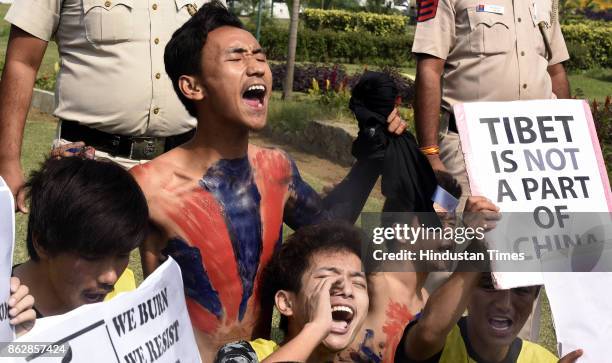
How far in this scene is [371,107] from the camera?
393 centimetres

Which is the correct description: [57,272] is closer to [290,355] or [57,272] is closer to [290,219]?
[290,355]

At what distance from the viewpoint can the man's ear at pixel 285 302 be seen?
313 centimetres

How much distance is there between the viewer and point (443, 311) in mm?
2986

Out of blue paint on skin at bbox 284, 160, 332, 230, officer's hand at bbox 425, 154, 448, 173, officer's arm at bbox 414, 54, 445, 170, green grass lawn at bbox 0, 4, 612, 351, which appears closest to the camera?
blue paint on skin at bbox 284, 160, 332, 230

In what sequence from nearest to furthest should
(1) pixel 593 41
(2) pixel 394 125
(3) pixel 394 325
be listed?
(3) pixel 394 325 → (2) pixel 394 125 → (1) pixel 593 41

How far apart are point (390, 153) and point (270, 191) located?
70 cm

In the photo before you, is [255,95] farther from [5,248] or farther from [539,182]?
[5,248]

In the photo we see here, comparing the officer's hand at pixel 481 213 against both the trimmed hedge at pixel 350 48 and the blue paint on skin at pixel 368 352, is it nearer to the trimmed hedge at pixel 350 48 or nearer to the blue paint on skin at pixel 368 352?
the blue paint on skin at pixel 368 352

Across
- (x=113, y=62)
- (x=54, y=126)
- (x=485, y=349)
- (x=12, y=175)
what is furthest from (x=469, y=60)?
(x=54, y=126)

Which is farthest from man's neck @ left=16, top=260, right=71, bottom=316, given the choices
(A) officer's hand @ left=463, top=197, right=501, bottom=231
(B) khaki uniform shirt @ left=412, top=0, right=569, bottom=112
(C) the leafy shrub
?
(C) the leafy shrub

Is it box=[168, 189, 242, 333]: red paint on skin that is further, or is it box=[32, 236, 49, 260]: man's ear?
box=[168, 189, 242, 333]: red paint on skin

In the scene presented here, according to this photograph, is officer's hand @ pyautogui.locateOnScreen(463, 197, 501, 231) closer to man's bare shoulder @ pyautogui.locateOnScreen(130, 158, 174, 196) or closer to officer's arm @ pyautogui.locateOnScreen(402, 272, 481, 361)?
officer's arm @ pyautogui.locateOnScreen(402, 272, 481, 361)

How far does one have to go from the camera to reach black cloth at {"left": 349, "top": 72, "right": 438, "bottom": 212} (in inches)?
153

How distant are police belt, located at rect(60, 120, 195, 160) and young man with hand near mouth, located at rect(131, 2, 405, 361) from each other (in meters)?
0.76
